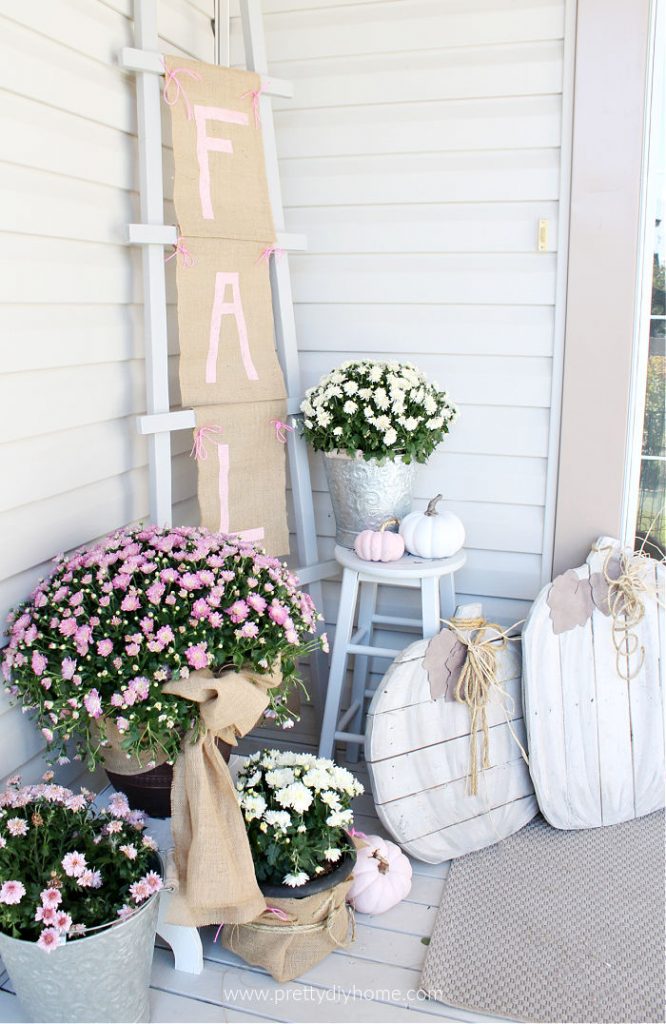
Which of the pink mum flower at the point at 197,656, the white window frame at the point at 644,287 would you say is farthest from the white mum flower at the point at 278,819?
the white window frame at the point at 644,287

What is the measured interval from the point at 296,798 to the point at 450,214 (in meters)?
1.59

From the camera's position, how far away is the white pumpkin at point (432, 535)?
2.36m

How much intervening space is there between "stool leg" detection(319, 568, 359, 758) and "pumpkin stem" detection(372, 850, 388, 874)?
44 centimetres

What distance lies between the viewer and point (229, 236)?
2389 mm

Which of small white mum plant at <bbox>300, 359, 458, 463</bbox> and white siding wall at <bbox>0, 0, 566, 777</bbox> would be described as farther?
small white mum plant at <bbox>300, 359, 458, 463</bbox>

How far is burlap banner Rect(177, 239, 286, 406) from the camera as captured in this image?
232 cm

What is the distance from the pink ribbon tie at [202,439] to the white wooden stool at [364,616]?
1.48 ft

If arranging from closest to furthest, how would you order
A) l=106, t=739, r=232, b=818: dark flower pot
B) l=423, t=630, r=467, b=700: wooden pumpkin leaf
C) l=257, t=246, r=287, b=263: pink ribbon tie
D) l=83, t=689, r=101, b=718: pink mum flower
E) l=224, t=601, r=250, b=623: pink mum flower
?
l=83, t=689, r=101, b=718: pink mum flower < l=224, t=601, r=250, b=623: pink mum flower < l=106, t=739, r=232, b=818: dark flower pot < l=423, t=630, r=467, b=700: wooden pumpkin leaf < l=257, t=246, r=287, b=263: pink ribbon tie

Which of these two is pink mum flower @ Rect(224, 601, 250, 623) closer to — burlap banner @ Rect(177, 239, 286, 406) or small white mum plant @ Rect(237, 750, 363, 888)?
small white mum plant @ Rect(237, 750, 363, 888)

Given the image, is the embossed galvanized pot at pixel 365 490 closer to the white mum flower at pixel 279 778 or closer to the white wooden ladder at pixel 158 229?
the white wooden ladder at pixel 158 229

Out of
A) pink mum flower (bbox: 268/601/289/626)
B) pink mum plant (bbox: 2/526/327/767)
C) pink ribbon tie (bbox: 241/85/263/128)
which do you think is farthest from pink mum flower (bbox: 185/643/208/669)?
pink ribbon tie (bbox: 241/85/263/128)

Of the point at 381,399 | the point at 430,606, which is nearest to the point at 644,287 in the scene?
the point at 381,399

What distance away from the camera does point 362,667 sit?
9.07 ft

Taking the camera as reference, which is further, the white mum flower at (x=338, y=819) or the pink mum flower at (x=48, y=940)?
the white mum flower at (x=338, y=819)
